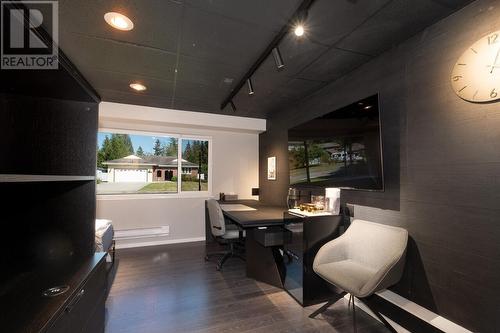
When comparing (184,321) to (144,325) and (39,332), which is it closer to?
(144,325)

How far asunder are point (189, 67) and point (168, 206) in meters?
2.79

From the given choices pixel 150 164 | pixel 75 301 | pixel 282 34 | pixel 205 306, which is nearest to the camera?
pixel 75 301

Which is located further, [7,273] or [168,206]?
[168,206]

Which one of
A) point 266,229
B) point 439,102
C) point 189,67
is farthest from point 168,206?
point 439,102

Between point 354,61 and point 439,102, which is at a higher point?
point 354,61

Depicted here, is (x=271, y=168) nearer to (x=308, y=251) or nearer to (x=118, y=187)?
(x=308, y=251)

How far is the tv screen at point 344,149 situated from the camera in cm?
204

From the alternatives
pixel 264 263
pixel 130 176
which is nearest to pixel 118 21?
pixel 264 263

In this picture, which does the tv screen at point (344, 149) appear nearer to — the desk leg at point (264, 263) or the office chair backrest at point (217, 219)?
the desk leg at point (264, 263)

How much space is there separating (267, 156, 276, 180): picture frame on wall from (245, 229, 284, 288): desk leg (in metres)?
1.45

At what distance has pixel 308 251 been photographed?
2264 millimetres

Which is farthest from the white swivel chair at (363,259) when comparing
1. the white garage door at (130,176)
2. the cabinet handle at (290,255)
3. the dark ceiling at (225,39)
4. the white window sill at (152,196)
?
the white garage door at (130,176)

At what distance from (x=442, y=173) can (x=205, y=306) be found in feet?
7.79

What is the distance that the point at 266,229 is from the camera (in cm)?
260
